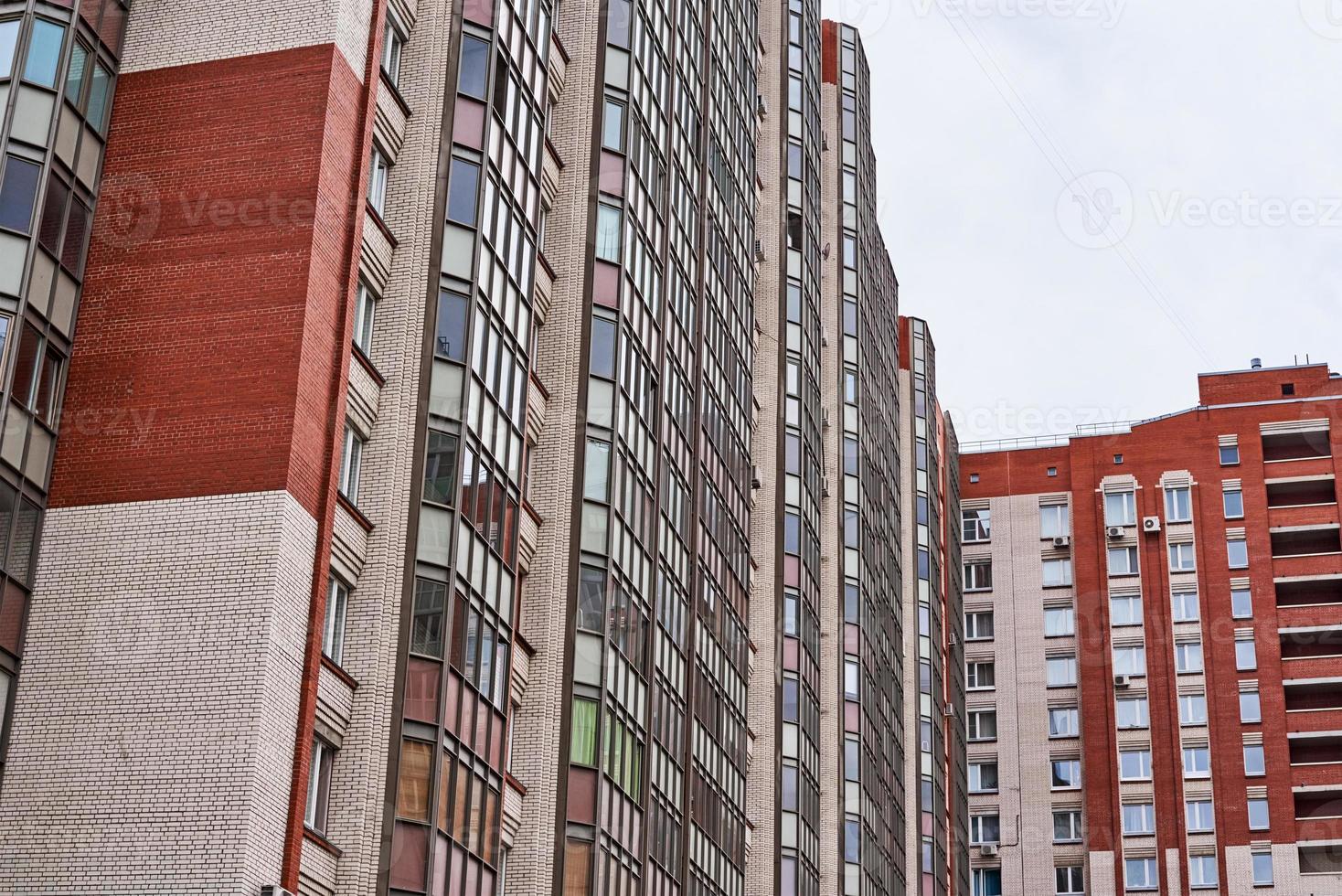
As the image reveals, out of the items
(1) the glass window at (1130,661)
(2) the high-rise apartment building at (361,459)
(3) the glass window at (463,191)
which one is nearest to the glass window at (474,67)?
(2) the high-rise apartment building at (361,459)

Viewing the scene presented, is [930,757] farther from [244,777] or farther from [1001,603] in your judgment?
[244,777]

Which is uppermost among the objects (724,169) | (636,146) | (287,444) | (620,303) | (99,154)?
(724,169)

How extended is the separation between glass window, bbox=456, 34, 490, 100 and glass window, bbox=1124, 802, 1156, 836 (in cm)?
6470

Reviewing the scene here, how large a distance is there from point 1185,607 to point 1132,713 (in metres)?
6.00

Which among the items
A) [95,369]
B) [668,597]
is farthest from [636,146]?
[95,369]

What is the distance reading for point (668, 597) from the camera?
43531mm

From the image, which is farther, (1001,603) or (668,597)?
(1001,603)

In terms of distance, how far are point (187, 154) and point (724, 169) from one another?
27714 mm

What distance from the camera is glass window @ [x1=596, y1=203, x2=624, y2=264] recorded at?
41062 mm

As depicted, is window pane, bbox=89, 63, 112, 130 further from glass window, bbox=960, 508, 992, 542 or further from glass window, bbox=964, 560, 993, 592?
glass window, bbox=960, 508, 992, 542

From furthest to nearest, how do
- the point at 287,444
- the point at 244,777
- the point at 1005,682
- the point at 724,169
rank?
1. the point at 1005,682
2. the point at 724,169
3. the point at 287,444
4. the point at 244,777

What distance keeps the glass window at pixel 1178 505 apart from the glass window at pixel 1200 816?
1458cm

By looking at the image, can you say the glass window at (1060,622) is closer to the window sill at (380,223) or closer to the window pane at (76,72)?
→ the window sill at (380,223)

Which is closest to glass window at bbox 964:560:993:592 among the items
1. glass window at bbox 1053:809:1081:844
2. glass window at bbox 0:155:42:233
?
glass window at bbox 1053:809:1081:844
